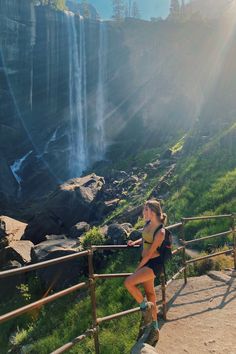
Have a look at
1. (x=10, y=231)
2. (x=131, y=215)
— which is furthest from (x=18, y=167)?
(x=131, y=215)

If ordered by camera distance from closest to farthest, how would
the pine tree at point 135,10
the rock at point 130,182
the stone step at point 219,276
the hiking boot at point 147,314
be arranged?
1. the hiking boot at point 147,314
2. the stone step at point 219,276
3. the rock at point 130,182
4. the pine tree at point 135,10

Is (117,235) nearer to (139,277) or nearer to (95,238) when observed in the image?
(95,238)

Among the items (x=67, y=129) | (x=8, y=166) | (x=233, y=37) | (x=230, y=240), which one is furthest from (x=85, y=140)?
(x=230, y=240)

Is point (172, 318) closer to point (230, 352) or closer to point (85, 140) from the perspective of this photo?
point (230, 352)

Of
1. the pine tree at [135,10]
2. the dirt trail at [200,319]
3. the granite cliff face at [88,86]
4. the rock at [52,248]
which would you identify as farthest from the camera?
the pine tree at [135,10]

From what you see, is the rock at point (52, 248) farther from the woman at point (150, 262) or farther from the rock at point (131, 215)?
the woman at point (150, 262)

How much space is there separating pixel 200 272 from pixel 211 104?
3155 cm

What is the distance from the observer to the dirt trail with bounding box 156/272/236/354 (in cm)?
647

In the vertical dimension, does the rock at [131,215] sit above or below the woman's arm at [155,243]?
below

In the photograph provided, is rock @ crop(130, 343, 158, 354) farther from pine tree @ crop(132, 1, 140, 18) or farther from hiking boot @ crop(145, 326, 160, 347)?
pine tree @ crop(132, 1, 140, 18)

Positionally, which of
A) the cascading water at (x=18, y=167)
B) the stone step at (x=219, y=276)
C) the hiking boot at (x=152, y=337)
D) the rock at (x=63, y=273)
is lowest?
the cascading water at (x=18, y=167)

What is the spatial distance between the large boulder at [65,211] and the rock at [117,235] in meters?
6.38

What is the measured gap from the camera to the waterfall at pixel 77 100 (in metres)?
47.0

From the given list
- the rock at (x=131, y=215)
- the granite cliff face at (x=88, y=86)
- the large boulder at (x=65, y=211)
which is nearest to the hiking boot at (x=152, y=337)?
the rock at (x=131, y=215)
